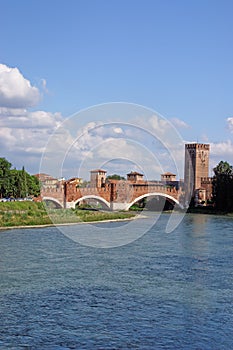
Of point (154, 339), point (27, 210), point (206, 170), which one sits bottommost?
point (154, 339)

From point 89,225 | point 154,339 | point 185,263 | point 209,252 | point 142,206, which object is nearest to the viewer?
point 154,339

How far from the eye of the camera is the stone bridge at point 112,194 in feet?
96.1

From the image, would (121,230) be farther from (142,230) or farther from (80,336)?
(80,336)

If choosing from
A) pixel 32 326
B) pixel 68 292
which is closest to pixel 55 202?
pixel 68 292

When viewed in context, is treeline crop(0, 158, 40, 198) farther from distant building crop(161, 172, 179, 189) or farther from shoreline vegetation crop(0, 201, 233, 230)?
distant building crop(161, 172, 179, 189)

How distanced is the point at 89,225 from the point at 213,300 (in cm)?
1476

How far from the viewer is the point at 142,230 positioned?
2086 cm

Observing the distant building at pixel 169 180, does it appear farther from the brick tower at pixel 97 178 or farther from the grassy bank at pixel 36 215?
the grassy bank at pixel 36 215

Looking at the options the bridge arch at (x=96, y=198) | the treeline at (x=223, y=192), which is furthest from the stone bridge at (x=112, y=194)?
the treeline at (x=223, y=192)

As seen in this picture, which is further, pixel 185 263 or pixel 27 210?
pixel 27 210

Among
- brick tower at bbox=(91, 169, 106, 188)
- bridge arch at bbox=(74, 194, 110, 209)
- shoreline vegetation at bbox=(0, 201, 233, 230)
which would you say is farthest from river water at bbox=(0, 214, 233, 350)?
brick tower at bbox=(91, 169, 106, 188)

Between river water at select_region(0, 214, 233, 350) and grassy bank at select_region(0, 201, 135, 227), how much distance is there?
705 cm

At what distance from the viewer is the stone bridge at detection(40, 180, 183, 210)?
29300 millimetres

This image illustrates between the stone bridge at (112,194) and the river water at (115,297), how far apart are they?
14219 mm
